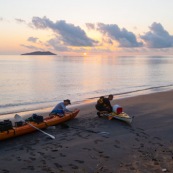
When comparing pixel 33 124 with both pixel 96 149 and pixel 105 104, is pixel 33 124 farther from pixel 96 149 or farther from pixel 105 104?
pixel 105 104

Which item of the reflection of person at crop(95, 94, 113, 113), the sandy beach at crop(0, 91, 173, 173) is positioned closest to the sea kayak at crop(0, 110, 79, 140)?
the sandy beach at crop(0, 91, 173, 173)

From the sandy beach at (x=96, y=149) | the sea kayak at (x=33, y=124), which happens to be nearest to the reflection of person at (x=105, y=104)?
the sandy beach at (x=96, y=149)

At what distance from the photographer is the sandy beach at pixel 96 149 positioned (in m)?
8.39

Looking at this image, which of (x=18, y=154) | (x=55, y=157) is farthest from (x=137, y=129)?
(x=18, y=154)

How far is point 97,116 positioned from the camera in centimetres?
1544

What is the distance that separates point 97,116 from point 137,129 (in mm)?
3079

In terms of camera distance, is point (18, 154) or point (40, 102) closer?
point (18, 154)

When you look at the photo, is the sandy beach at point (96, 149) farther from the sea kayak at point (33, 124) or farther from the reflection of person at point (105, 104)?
the reflection of person at point (105, 104)

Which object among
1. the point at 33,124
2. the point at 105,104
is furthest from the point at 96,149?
the point at 105,104

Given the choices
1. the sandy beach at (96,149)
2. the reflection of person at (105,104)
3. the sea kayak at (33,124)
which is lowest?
the sandy beach at (96,149)

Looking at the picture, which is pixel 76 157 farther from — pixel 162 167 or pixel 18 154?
pixel 162 167

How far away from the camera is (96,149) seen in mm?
10008

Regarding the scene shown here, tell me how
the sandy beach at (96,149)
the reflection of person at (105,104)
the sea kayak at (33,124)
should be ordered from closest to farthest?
the sandy beach at (96,149), the sea kayak at (33,124), the reflection of person at (105,104)

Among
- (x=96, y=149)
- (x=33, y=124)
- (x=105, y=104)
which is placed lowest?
(x=96, y=149)
